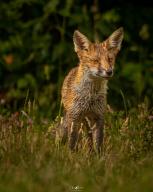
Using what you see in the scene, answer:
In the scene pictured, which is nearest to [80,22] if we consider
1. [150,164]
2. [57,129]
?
[57,129]

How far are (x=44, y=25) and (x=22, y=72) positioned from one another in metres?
0.88

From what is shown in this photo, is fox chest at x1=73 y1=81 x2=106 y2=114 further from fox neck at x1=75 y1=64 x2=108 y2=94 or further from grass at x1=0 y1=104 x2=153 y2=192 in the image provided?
grass at x1=0 y1=104 x2=153 y2=192

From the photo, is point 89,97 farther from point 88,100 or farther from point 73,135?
point 73,135

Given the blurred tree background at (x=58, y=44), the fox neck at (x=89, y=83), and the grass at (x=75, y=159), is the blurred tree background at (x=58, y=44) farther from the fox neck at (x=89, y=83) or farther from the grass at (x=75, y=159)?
the fox neck at (x=89, y=83)

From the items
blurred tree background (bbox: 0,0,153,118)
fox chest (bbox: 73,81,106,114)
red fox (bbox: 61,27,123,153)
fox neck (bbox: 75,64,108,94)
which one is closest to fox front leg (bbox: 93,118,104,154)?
red fox (bbox: 61,27,123,153)

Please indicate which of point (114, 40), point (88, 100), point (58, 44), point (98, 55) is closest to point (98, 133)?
point (88, 100)

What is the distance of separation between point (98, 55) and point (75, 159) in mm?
1506

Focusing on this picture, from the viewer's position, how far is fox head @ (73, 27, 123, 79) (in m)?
12.1

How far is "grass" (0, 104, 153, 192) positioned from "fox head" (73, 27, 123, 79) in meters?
0.82

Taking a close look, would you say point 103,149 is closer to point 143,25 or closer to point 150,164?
point 150,164

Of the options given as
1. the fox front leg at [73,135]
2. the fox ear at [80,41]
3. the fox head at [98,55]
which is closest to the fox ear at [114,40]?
the fox head at [98,55]

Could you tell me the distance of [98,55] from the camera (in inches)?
483

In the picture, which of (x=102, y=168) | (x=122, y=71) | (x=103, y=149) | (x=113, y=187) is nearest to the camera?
(x=113, y=187)

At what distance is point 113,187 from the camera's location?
993cm
